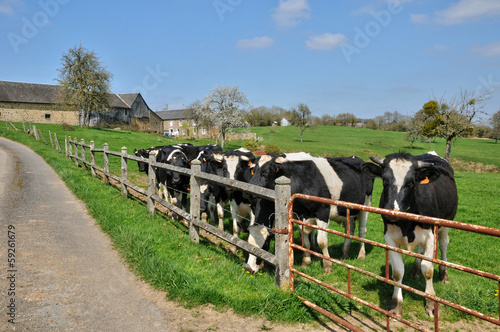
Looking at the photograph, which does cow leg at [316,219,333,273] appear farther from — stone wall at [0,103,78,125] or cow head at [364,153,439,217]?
stone wall at [0,103,78,125]

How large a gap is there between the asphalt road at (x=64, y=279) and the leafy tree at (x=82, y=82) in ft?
141

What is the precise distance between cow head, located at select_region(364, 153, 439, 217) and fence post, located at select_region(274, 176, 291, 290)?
1328 millimetres

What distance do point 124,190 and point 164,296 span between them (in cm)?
685

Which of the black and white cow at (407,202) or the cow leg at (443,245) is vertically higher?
the black and white cow at (407,202)

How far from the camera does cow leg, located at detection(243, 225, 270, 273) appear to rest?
17.3 ft

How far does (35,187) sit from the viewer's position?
11695 millimetres

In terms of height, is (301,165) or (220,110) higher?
(220,110)

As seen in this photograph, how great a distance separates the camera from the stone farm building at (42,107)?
5294cm

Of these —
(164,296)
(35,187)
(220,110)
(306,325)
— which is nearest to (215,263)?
(164,296)

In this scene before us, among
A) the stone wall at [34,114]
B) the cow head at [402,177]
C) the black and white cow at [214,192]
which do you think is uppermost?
the stone wall at [34,114]

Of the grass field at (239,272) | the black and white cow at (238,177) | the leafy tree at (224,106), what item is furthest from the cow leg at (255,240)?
the leafy tree at (224,106)

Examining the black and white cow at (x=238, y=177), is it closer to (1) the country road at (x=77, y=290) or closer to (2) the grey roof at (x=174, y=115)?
(1) the country road at (x=77, y=290)

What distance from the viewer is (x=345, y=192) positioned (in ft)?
23.2

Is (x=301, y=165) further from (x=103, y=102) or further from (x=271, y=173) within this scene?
(x=103, y=102)
